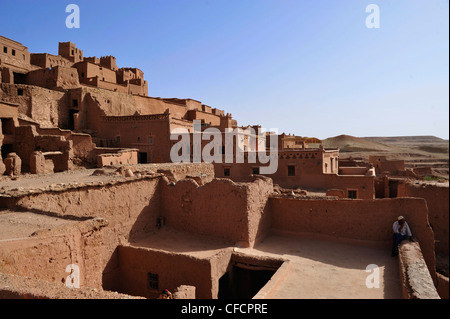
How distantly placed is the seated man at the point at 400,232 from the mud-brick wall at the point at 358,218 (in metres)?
0.35

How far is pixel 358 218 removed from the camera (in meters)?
9.43

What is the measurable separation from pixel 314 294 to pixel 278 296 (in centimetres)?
79

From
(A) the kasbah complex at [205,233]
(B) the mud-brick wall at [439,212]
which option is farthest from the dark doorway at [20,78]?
(B) the mud-brick wall at [439,212]

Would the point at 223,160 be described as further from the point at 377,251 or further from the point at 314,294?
the point at 314,294

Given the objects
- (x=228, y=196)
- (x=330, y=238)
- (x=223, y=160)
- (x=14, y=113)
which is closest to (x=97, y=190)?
(x=228, y=196)

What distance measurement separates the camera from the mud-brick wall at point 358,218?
8836 millimetres

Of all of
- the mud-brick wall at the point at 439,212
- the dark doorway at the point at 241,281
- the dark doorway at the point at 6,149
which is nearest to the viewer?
the dark doorway at the point at 241,281

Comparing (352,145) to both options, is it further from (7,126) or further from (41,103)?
(7,126)

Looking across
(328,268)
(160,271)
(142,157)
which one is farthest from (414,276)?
(142,157)

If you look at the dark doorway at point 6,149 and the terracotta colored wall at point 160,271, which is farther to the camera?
the dark doorway at point 6,149

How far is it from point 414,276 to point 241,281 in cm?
471

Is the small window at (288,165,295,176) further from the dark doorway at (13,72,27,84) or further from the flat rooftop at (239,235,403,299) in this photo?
the dark doorway at (13,72,27,84)

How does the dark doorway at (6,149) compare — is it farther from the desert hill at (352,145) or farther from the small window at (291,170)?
the desert hill at (352,145)

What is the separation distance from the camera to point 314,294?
6492mm
